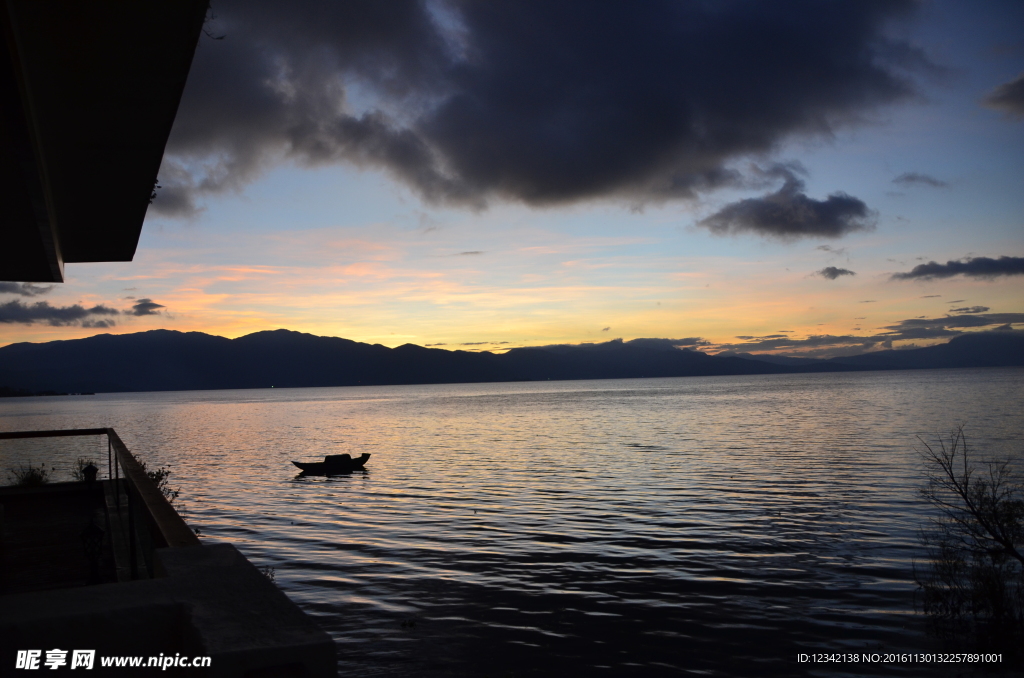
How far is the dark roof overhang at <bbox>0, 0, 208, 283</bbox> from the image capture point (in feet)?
15.9

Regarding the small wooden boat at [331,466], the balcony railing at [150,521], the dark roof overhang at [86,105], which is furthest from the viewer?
the small wooden boat at [331,466]

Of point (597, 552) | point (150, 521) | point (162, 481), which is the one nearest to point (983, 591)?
point (597, 552)

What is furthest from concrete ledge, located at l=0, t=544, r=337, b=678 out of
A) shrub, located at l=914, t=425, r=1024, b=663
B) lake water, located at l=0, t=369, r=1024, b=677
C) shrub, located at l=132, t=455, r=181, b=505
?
shrub, located at l=914, t=425, r=1024, b=663

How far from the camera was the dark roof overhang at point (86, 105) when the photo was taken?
486cm

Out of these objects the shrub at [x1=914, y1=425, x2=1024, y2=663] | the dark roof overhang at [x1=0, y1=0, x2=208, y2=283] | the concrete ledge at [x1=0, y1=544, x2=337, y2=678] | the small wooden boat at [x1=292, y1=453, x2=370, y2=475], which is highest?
the dark roof overhang at [x1=0, y1=0, x2=208, y2=283]

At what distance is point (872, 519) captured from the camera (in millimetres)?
18344

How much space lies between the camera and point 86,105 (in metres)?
6.18

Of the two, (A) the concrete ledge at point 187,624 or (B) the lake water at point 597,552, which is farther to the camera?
(B) the lake water at point 597,552

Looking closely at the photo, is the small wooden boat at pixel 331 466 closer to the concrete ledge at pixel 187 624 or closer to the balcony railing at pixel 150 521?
the balcony railing at pixel 150 521

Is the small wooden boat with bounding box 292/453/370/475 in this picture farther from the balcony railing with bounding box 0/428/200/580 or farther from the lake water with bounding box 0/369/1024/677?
the balcony railing with bounding box 0/428/200/580

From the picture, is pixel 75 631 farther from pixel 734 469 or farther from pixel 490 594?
pixel 734 469

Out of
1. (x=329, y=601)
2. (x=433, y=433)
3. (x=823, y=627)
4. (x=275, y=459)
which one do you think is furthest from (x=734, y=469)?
(x=433, y=433)

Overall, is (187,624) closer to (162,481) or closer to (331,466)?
(162,481)

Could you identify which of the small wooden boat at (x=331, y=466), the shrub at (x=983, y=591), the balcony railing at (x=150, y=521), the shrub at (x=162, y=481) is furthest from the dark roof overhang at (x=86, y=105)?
the small wooden boat at (x=331, y=466)
